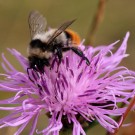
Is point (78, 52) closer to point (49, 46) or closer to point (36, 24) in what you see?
point (49, 46)

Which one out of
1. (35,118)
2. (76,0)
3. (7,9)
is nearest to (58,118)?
(35,118)

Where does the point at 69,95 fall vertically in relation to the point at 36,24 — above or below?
below

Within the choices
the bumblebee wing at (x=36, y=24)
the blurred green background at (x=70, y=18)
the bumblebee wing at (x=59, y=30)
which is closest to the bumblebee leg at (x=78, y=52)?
the bumblebee wing at (x=59, y=30)

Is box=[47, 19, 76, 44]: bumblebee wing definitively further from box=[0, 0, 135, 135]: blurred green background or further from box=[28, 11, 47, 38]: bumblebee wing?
box=[0, 0, 135, 135]: blurred green background

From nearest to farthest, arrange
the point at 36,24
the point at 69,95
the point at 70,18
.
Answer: the point at 69,95, the point at 36,24, the point at 70,18

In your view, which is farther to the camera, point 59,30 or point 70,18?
point 70,18

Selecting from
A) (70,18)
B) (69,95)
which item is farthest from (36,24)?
(70,18)
